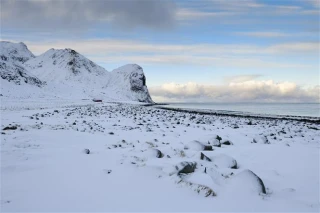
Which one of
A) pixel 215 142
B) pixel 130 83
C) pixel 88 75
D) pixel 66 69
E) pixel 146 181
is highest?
pixel 66 69

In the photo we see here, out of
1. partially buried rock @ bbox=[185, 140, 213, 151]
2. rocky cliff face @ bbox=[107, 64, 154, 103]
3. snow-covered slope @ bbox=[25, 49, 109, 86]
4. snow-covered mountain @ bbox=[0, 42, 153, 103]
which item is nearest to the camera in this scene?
partially buried rock @ bbox=[185, 140, 213, 151]

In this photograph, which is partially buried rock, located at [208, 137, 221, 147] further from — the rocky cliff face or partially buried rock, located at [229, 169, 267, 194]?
the rocky cliff face

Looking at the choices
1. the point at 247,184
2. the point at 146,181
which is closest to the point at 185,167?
the point at 146,181

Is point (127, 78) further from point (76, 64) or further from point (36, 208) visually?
point (36, 208)

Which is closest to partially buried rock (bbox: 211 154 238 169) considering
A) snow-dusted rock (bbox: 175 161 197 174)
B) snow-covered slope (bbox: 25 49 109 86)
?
snow-dusted rock (bbox: 175 161 197 174)

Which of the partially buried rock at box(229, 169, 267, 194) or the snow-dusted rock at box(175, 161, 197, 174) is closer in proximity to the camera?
the partially buried rock at box(229, 169, 267, 194)

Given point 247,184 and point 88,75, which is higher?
point 88,75

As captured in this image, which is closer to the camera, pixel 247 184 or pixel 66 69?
pixel 247 184

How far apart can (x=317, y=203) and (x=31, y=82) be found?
9050cm

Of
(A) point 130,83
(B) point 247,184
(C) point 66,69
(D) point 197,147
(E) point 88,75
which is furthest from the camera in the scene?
(A) point 130,83

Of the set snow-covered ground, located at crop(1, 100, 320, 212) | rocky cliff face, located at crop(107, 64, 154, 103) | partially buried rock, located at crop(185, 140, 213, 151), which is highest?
rocky cliff face, located at crop(107, 64, 154, 103)

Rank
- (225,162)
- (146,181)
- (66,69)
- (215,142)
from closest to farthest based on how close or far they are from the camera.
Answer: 1. (146,181)
2. (225,162)
3. (215,142)
4. (66,69)

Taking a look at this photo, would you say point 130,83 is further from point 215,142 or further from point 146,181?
point 146,181

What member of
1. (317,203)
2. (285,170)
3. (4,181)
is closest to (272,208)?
(317,203)
